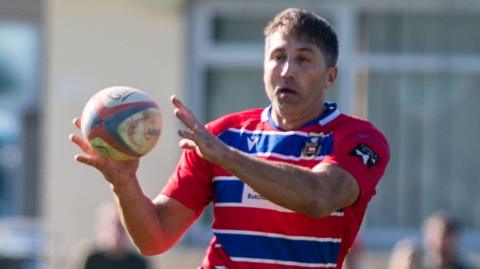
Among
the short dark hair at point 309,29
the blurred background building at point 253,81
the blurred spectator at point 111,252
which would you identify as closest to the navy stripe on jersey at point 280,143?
the short dark hair at point 309,29

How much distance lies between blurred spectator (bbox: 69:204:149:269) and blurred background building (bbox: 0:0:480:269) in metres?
1.15

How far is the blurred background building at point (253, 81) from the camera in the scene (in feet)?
44.7

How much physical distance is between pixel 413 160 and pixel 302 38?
25.9 ft

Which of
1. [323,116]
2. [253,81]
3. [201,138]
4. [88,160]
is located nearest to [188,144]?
[201,138]

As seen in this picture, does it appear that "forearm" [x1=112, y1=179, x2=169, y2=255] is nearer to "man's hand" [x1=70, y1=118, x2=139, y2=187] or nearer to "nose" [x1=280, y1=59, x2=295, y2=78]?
"man's hand" [x1=70, y1=118, x2=139, y2=187]

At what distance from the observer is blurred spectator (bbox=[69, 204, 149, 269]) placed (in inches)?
→ 484

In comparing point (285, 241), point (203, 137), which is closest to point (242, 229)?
point (285, 241)

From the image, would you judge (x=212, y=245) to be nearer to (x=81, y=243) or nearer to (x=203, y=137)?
(x=203, y=137)

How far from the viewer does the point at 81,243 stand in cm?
1385

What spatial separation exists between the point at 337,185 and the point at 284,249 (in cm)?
39

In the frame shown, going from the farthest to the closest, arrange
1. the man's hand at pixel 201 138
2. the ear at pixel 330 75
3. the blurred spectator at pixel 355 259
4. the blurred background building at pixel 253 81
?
the blurred background building at pixel 253 81 → the blurred spectator at pixel 355 259 → the ear at pixel 330 75 → the man's hand at pixel 201 138

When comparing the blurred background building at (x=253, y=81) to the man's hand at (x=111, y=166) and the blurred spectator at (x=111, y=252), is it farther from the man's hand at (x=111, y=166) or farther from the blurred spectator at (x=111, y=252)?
the man's hand at (x=111, y=166)

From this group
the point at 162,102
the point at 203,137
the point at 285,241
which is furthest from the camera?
A: the point at 162,102

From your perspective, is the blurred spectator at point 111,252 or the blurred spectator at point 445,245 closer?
the blurred spectator at point 445,245
